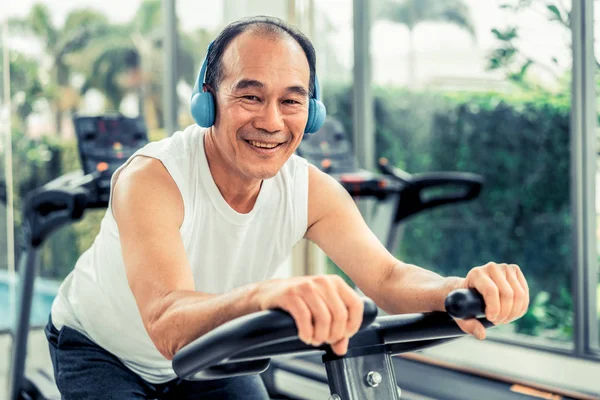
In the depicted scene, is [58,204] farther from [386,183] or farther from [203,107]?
[203,107]

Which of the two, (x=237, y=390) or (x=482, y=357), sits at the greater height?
(x=237, y=390)

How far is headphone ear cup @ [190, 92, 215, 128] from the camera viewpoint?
146cm

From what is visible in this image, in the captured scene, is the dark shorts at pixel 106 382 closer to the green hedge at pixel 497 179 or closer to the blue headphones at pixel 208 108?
the blue headphones at pixel 208 108

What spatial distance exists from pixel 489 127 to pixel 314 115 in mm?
3186

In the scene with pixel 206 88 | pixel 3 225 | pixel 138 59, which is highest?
pixel 138 59

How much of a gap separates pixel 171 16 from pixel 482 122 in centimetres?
230

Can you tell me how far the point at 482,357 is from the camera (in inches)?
165

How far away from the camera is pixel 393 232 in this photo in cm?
401

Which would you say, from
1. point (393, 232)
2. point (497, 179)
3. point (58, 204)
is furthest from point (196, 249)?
point (497, 179)

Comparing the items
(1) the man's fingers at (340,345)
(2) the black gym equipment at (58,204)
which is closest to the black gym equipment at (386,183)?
(2) the black gym equipment at (58,204)

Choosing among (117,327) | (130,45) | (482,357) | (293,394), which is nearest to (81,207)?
(293,394)

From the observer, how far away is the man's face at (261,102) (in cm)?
135

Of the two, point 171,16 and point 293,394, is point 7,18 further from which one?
point 293,394

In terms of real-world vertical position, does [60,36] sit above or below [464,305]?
above
